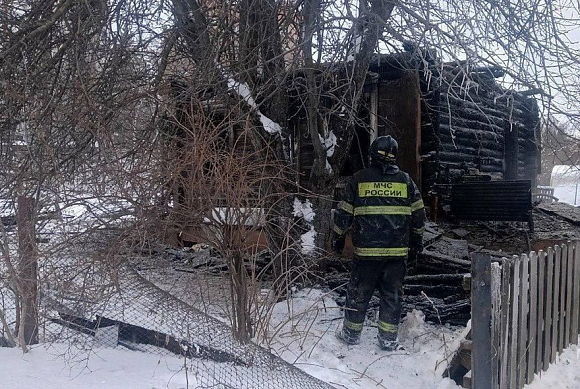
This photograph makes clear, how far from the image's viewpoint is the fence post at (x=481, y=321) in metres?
3.22

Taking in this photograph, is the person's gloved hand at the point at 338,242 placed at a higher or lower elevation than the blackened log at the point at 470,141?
lower

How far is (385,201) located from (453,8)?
2390 millimetres

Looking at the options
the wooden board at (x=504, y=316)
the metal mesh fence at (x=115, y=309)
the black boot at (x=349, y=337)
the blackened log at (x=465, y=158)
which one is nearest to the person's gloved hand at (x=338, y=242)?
the black boot at (x=349, y=337)

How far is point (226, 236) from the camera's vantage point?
13.7 ft

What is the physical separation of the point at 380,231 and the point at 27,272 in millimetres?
3191

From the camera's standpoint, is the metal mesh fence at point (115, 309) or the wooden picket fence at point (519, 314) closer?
the wooden picket fence at point (519, 314)

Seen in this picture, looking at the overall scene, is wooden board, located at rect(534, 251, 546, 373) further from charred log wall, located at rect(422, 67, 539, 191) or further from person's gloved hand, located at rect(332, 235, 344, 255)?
charred log wall, located at rect(422, 67, 539, 191)

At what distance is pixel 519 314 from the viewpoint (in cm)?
360

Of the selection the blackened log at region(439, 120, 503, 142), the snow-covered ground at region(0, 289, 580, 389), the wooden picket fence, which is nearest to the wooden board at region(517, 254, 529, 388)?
the wooden picket fence

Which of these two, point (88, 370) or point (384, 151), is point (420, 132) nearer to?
point (384, 151)

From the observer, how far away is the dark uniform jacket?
4789 mm

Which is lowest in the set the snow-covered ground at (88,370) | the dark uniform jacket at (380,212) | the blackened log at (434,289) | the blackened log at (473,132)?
the snow-covered ground at (88,370)

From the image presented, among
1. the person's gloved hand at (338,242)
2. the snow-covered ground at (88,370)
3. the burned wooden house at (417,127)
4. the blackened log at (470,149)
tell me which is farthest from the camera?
the blackened log at (470,149)

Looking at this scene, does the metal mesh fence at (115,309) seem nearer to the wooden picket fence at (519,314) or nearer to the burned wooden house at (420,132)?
the wooden picket fence at (519,314)
